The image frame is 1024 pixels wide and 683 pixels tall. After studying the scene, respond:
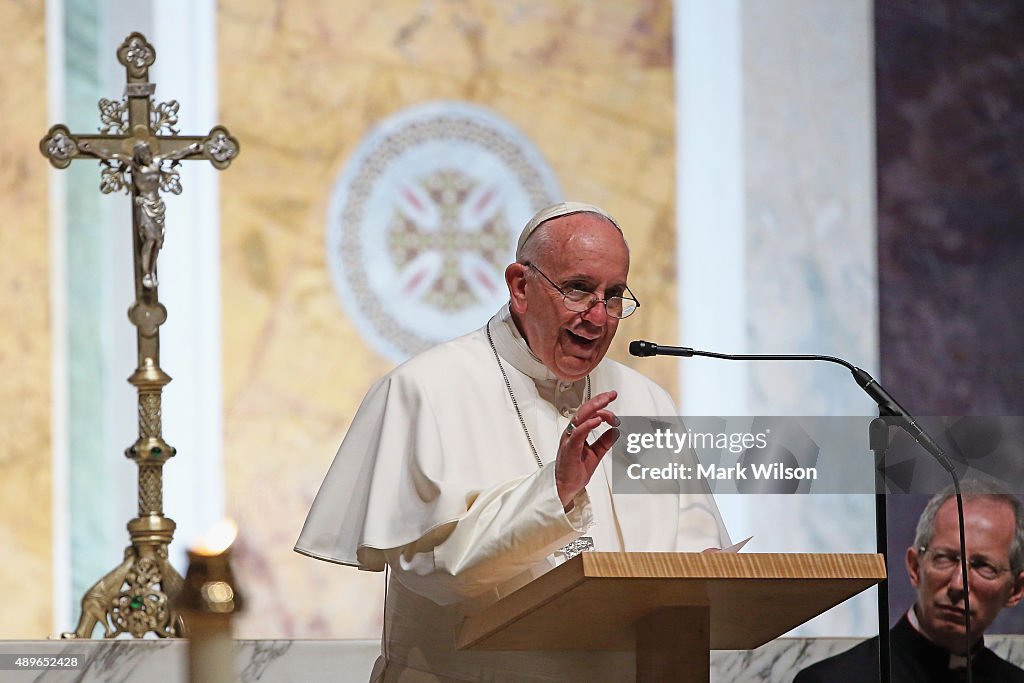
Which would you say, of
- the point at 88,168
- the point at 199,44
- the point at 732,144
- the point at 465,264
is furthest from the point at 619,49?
Result: the point at 88,168

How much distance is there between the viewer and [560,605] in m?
2.78

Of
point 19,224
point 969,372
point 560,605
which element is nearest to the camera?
point 560,605

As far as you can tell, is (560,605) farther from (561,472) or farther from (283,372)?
(283,372)

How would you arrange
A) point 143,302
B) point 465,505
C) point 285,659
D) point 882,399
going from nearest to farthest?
1. point 882,399
2. point 465,505
3. point 285,659
4. point 143,302

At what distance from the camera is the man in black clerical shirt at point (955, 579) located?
3.90 meters

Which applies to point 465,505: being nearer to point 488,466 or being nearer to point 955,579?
point 488,466

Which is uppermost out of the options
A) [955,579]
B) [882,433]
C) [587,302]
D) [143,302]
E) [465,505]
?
[143,302]

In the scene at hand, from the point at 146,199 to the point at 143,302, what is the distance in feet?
1.07

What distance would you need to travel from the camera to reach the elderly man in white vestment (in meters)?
3.49

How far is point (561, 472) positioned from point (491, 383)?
0.97 m

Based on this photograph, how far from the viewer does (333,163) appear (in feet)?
23.7

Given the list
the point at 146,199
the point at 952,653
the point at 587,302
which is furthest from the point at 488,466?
the point at 146,199

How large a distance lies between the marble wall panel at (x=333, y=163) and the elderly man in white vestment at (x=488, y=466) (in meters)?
3.12

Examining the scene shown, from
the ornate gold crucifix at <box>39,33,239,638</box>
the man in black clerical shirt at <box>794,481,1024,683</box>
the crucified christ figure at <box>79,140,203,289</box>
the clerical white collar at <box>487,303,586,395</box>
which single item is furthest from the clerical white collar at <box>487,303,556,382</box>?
the crucified christ figure at <box>79,140,203,289</box>
